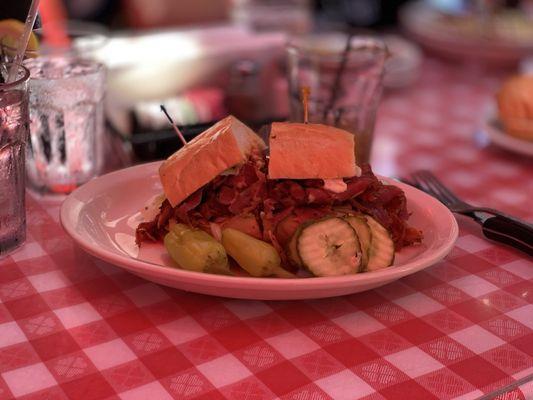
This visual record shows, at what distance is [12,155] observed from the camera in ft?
2.86

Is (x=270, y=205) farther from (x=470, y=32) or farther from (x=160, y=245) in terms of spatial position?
(x=470, y=32)

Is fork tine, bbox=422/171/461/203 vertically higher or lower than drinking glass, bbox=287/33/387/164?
lower

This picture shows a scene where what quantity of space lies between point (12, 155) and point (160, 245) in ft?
0.66

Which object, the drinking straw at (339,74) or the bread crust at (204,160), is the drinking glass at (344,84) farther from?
the bread crust at (204,160)

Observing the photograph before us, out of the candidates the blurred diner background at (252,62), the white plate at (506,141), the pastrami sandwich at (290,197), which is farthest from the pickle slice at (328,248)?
the white plate at (506,141)


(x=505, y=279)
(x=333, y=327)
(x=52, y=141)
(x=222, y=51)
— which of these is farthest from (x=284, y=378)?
(x=222, y=51)

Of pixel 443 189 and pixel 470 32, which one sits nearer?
pixel 443 189

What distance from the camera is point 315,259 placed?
77cm

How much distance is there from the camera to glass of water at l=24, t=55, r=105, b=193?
3.55ft

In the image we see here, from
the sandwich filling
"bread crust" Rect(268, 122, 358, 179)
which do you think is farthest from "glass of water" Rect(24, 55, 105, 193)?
"bread crust" Rect(268, 122, 358, 179)

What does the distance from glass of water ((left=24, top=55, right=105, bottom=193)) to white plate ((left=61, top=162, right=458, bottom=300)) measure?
14 cm

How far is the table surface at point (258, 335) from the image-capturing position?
26.2 inches

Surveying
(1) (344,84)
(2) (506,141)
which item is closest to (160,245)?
(1) (344,84)

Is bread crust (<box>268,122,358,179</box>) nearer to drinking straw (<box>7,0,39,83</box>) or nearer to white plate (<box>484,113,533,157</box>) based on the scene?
drinking straw (<box>7,0,39,83</box>)
